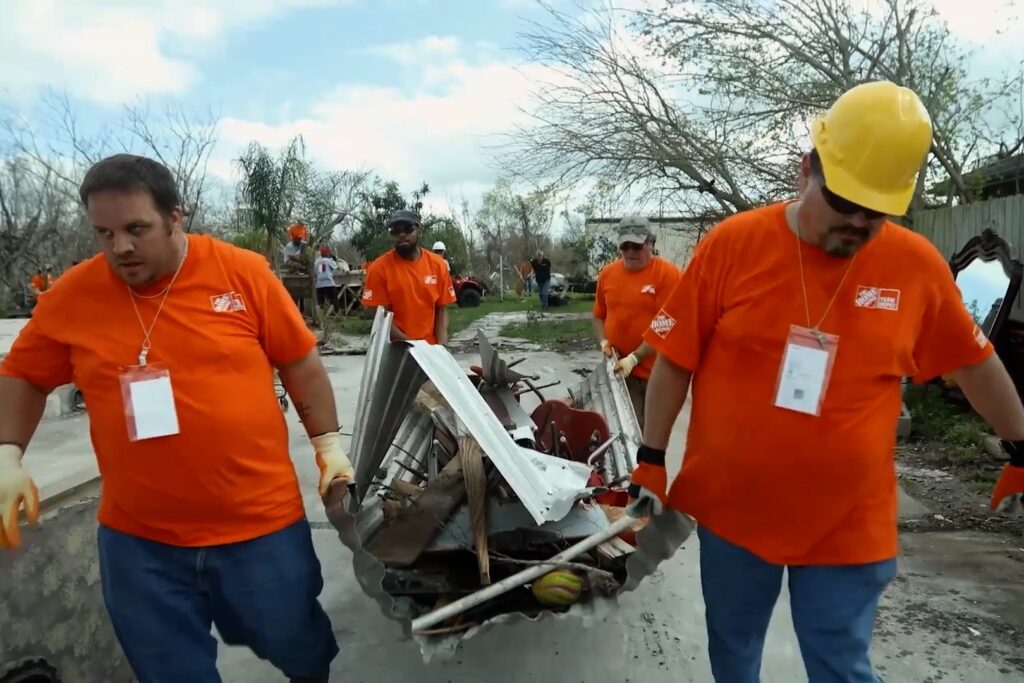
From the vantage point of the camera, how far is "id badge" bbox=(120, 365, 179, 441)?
6.11 ft

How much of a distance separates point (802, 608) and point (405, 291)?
388cm

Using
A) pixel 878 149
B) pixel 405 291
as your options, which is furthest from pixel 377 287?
pixel 878 149

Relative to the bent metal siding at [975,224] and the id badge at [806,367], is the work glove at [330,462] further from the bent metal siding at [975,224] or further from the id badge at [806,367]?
the bent metal siding at [975,224]

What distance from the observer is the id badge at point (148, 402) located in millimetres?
1862

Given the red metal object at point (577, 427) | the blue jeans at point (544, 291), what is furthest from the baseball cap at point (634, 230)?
the blue jeans at point (544, 291)

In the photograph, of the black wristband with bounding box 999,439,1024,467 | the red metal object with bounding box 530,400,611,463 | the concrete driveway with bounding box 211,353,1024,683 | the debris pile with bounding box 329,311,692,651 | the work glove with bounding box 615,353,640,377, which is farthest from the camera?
the work glove with bounding box 615,353,640,377

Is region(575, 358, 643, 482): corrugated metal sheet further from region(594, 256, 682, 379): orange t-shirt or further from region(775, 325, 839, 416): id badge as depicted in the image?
region(775, 325, 839, 416): id badge

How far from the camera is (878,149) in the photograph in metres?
1.67

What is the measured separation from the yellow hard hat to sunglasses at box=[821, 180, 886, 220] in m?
0.02

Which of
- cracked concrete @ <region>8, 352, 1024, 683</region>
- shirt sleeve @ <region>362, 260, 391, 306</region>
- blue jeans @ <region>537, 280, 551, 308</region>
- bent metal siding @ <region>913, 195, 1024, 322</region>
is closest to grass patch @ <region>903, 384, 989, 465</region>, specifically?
bent metal siding @ <region>913, 195, 1024, 322</region>

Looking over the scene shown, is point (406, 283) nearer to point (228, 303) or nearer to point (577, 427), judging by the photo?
point (577, 427)

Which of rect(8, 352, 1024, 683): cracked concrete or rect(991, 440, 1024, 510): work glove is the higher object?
rect(991, 440, 1024, 510): work glove

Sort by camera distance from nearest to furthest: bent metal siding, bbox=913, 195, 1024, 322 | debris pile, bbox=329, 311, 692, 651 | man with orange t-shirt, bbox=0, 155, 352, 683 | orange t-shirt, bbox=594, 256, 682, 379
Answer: man with orange t-shirt, bbox=0, 155, 352, 683 → debris pile, bbox=329, 311, 692, 651 → orange t-shirt, bbox=594, 256, 682, 379 → bent metal siding, bbox=913, 195, 1024, 322

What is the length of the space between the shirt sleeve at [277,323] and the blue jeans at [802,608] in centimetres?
127
